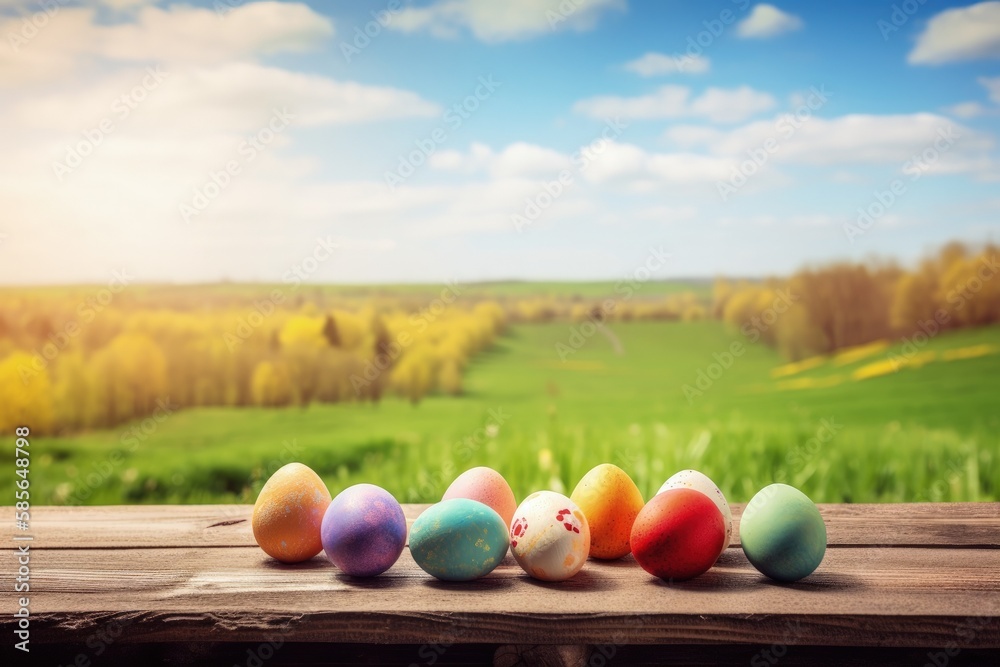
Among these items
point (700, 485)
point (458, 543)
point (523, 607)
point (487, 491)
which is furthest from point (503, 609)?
point (700, 485)

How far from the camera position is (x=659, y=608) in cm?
108

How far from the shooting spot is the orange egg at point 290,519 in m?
1.30

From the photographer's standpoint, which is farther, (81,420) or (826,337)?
(826,337)

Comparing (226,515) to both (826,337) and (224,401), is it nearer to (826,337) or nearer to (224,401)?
(224,401)

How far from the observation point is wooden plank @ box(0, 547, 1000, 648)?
106cm

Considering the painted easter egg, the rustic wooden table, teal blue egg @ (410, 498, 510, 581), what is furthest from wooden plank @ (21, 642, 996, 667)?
the painted easter egg

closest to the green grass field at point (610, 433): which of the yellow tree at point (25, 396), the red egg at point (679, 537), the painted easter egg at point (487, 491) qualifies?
the yellow tree at point (25, 396)

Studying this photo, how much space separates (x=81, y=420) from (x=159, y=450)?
1.14ft

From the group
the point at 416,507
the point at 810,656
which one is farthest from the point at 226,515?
the point at 810,656

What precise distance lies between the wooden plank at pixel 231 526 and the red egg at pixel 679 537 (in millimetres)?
276

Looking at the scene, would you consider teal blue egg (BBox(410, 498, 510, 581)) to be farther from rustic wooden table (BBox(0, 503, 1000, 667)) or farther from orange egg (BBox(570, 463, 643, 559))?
orange egg (BBox(570, 463, 643, 559))

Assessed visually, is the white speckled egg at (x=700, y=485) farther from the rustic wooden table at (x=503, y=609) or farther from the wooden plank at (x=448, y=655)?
the wooden plank at (x=448, y=655)

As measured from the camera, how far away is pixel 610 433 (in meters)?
3.53

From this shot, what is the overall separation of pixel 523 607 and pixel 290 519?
0.42 meters
